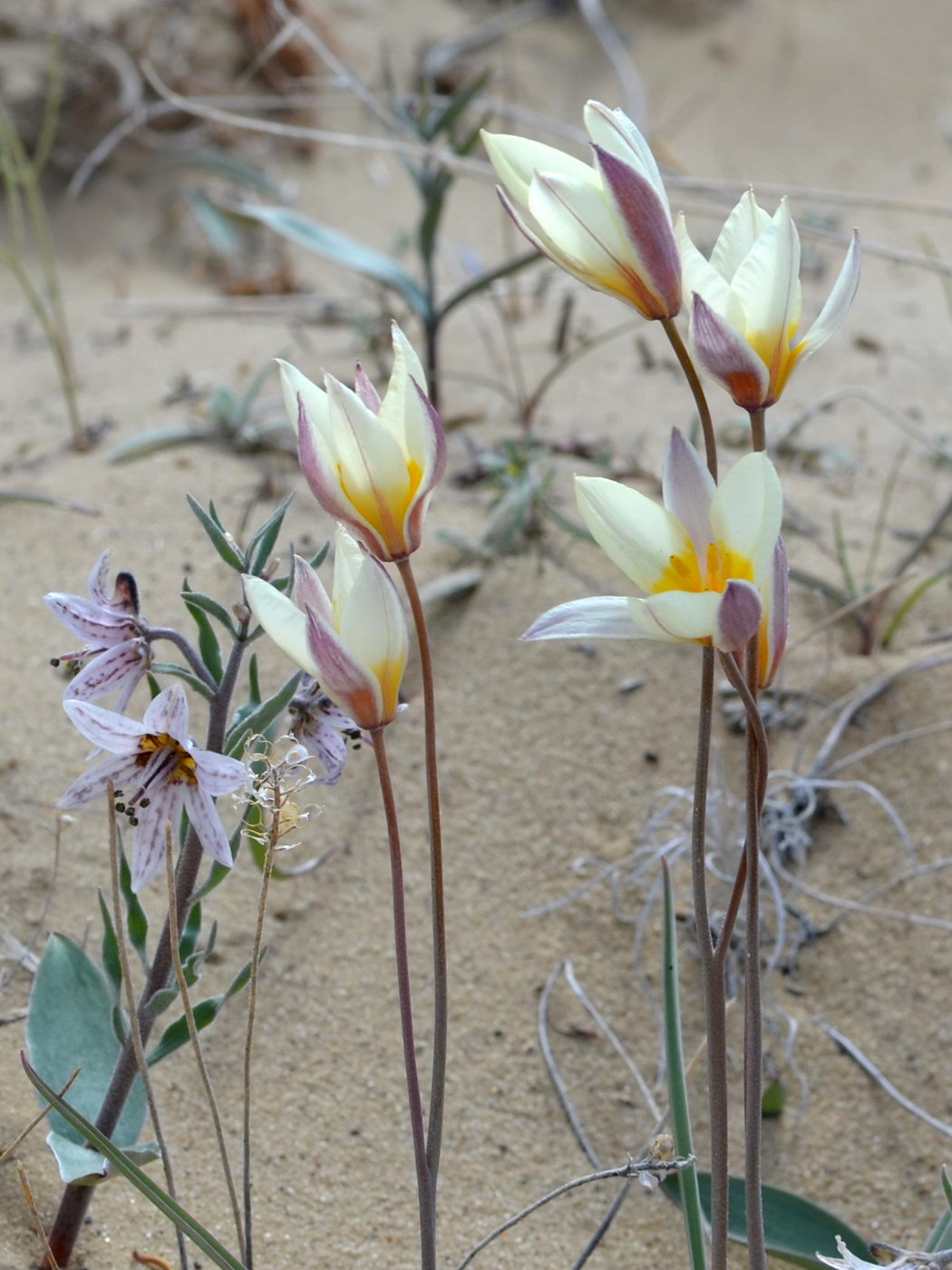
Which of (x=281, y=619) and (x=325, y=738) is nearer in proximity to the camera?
(x=281, y=619)

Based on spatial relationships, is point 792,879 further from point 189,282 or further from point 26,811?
point 189,282

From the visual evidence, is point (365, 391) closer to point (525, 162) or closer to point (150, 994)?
point (525, 162)

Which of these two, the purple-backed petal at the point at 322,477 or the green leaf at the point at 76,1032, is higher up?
the purple-backed petal at the point at 322,477

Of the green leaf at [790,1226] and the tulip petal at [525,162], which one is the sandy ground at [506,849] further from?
the tulip petal at [525,162]

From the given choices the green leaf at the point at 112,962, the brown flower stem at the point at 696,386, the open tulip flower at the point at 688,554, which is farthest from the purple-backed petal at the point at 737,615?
the green leaf at the point at 112,962

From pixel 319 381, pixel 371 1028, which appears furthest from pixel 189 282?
pixel 371 1028

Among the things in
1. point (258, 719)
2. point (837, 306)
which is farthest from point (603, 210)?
point (258, 719)
